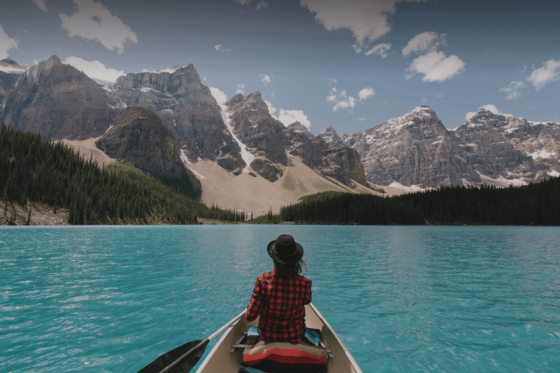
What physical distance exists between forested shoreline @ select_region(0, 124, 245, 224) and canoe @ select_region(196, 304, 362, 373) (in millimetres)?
105808

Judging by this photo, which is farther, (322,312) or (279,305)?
(322,312)

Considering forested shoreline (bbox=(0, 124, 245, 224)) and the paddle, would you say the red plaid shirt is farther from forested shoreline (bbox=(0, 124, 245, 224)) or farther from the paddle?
forested shoreline (bbox=(0, 124, 245, 224))

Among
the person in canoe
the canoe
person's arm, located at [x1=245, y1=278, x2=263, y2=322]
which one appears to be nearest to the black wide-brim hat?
the person in canoe

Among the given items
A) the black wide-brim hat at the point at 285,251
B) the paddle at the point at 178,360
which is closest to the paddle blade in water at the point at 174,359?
the paddle at the point at 178,360

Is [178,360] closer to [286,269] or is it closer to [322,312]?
[286,269]

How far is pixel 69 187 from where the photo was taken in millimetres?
107500

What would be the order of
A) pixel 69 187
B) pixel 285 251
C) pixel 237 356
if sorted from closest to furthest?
pixel 285 251, pixel 237 356, pixel 69 187

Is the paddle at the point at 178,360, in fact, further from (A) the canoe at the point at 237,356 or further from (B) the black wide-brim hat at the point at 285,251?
(B) the black wide-brim hat at the point at 285,251

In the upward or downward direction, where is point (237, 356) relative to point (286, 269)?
downward

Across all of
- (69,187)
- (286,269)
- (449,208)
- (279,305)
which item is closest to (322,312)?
(279,305)

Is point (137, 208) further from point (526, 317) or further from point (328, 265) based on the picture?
point (526, 317)

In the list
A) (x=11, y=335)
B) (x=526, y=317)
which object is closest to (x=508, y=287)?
(x=526, y=317)

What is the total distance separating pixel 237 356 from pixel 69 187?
5042 inches

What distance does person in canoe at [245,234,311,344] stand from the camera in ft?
20.0
